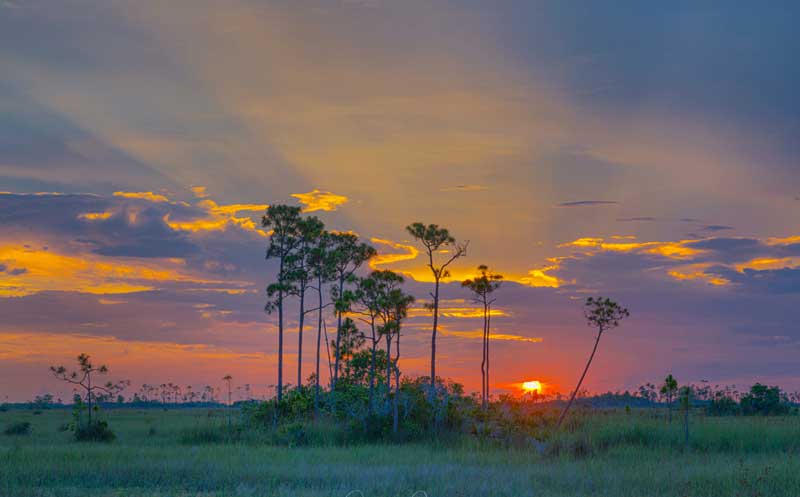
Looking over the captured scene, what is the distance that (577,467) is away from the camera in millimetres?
28125

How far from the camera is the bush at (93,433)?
42.8 metres

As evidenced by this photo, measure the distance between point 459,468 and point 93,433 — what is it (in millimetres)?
23968

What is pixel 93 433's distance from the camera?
1695 inches

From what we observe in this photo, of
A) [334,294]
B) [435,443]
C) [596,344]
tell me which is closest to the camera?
[435,443]

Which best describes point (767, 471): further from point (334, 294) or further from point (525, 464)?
point (334, 294)

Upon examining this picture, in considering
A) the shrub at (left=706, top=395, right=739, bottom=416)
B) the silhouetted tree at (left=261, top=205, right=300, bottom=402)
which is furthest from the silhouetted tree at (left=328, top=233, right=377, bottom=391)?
the shrub at (left=706, top=395, right=739, bottom=416)

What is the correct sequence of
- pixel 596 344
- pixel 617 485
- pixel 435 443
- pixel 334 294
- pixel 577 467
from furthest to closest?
pixel 334 294 → pixel 596 344 → pixel 435 443 → pixel 577 467 → pixel 617 485

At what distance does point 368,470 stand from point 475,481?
4.09 metres

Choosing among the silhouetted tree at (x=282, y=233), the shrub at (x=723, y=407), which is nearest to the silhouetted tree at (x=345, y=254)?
the silhouetted tree at (x=282, y=233)

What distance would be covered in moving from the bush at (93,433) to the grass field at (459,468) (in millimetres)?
9448

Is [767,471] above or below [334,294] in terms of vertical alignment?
below

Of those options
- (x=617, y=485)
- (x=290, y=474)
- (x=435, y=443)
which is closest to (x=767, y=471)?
(x=617, y=485)

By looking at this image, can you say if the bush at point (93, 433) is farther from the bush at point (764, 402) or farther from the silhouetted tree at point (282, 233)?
the bush at point (764, 402)

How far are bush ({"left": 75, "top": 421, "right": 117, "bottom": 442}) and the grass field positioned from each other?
9448mm
